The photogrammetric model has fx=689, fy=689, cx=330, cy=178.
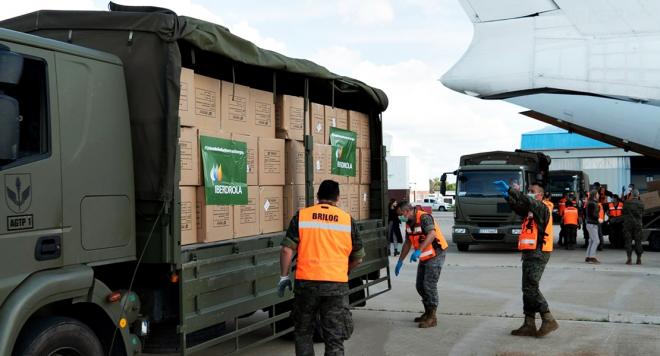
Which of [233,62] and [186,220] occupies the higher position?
[233,62]

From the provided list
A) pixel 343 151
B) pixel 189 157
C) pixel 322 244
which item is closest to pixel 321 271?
pixel 322 244

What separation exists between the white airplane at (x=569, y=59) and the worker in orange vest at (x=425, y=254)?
30.4 ft

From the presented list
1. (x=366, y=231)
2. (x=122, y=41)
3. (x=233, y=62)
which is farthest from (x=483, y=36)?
(x=122, y=41)

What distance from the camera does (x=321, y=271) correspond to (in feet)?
18.2

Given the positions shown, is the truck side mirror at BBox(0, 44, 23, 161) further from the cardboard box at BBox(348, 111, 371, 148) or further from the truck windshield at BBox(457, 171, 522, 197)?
the truck windshield at BBox(457, 171, 522, 197)

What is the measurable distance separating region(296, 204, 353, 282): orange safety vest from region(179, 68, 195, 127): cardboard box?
3.87 ft

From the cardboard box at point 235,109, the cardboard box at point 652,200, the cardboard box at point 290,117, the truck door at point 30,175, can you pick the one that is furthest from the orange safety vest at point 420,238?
the cardboard box at point 652,200

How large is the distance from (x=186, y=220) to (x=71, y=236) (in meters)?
1.13

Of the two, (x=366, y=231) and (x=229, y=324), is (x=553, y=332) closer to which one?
(x=366, y=231)

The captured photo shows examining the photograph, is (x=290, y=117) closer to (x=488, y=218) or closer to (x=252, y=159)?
(x=252, y=159)

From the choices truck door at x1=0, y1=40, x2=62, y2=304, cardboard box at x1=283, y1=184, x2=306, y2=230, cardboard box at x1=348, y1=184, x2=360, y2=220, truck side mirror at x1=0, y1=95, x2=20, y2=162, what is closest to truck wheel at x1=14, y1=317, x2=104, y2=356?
truck door at x1=0, y1=40, x2=62, y2=304

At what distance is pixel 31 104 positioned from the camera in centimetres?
432

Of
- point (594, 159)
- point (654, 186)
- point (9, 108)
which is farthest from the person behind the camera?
point (594, 159)

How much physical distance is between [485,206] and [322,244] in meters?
14.6
